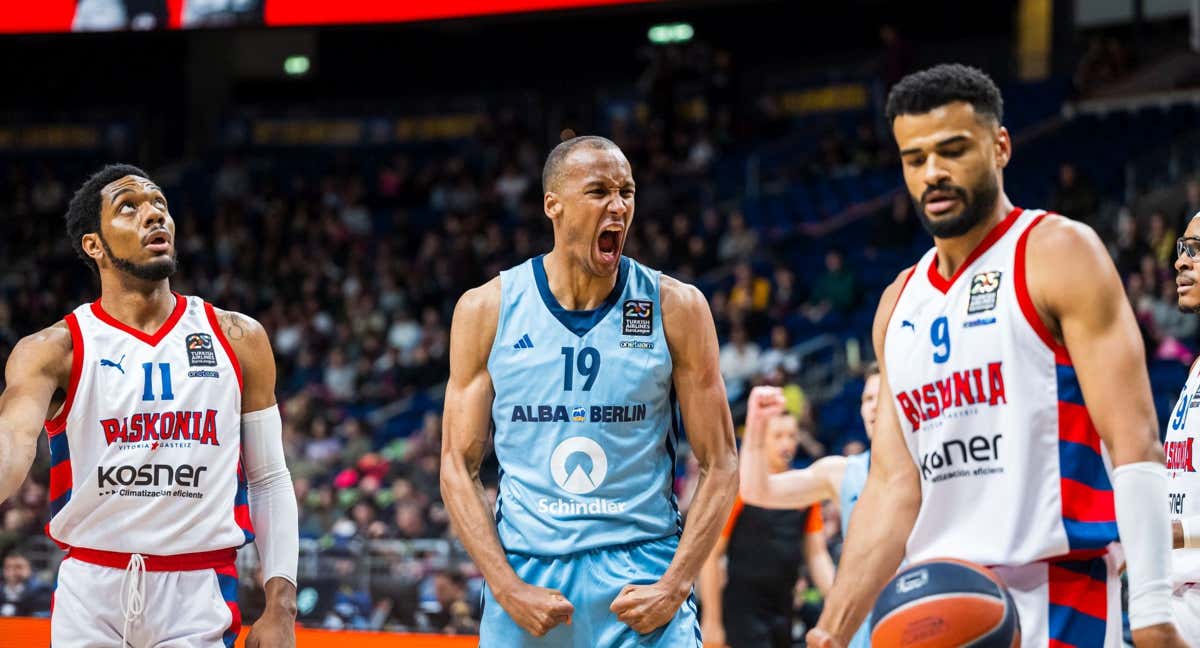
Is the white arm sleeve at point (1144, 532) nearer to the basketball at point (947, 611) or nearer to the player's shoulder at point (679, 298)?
the basketball at point (947, 611)

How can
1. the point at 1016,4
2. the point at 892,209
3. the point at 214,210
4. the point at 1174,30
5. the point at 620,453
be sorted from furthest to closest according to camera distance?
the point at 214,210 < the point at 1016,4 < the point at 1174,30 < the point at 892,209 < the point at 620,453

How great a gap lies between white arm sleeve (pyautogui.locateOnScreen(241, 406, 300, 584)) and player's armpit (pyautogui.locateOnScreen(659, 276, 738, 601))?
1283 mm

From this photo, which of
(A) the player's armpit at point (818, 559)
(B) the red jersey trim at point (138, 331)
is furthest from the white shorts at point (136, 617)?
(A) the player's armpit at point (818, 559)

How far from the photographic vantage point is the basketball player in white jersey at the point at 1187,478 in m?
4.63

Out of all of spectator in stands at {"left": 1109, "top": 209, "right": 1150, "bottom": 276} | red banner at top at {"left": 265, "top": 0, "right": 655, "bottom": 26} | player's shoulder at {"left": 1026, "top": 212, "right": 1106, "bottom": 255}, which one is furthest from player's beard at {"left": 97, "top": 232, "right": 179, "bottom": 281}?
spectator in stands at {"left": 1109, "top": 209, "right": 1150, "bottom": 276}

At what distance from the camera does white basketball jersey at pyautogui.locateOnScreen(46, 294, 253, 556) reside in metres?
4.33

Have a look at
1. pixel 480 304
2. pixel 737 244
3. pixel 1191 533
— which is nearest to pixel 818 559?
pixel 1191 533

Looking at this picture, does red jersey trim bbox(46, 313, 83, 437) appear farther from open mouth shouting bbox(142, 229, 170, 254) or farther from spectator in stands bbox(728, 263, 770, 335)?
spectator in stands bbox(728, 263, 770, 335)

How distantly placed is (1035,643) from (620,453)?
1422mm

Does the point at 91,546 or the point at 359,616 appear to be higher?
the point at 91,546

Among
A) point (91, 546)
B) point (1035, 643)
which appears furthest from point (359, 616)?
point (1035, 643)

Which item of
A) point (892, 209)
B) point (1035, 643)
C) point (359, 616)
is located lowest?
point (359, 616)

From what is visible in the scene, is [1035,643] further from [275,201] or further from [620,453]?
[275,201]

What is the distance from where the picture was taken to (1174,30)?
1931cm
